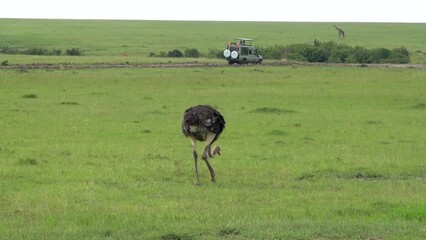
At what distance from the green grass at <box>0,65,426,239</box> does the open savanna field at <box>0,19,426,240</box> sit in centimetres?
3

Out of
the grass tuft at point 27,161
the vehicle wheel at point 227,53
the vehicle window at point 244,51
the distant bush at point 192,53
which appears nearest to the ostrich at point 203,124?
the grass tuft at point 27,161

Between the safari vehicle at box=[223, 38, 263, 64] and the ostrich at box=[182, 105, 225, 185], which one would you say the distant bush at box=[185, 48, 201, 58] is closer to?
the safari vehicle at box=[223, 38, 263, 64]

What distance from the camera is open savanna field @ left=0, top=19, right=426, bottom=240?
9953 mm

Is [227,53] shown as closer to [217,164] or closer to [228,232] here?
[217,164]

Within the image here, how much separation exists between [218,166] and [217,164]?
0.75 ft

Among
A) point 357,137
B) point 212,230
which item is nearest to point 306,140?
point 357,137

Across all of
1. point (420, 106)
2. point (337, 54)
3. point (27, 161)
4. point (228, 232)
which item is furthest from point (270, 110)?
point (337, 54)

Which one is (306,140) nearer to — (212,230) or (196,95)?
(212,230)

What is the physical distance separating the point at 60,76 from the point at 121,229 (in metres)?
27.0

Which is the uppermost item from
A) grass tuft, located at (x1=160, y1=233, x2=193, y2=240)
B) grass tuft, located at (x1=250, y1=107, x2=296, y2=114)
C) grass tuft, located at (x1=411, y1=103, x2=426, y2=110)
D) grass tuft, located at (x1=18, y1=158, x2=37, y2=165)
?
grass tuft, located at (x1=160, y1=233, x2=193, y2=240)

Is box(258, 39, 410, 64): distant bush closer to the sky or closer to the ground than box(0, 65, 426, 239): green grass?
closer to the ground

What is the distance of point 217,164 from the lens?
15.0 m

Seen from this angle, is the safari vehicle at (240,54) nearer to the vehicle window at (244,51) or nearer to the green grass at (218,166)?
the vehicle window at (244,51)

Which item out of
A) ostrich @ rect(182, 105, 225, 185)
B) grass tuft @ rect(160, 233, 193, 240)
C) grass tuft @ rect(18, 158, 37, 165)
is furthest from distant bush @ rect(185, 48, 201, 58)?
grass tuft @ rect(160, 233, 193, 240)
